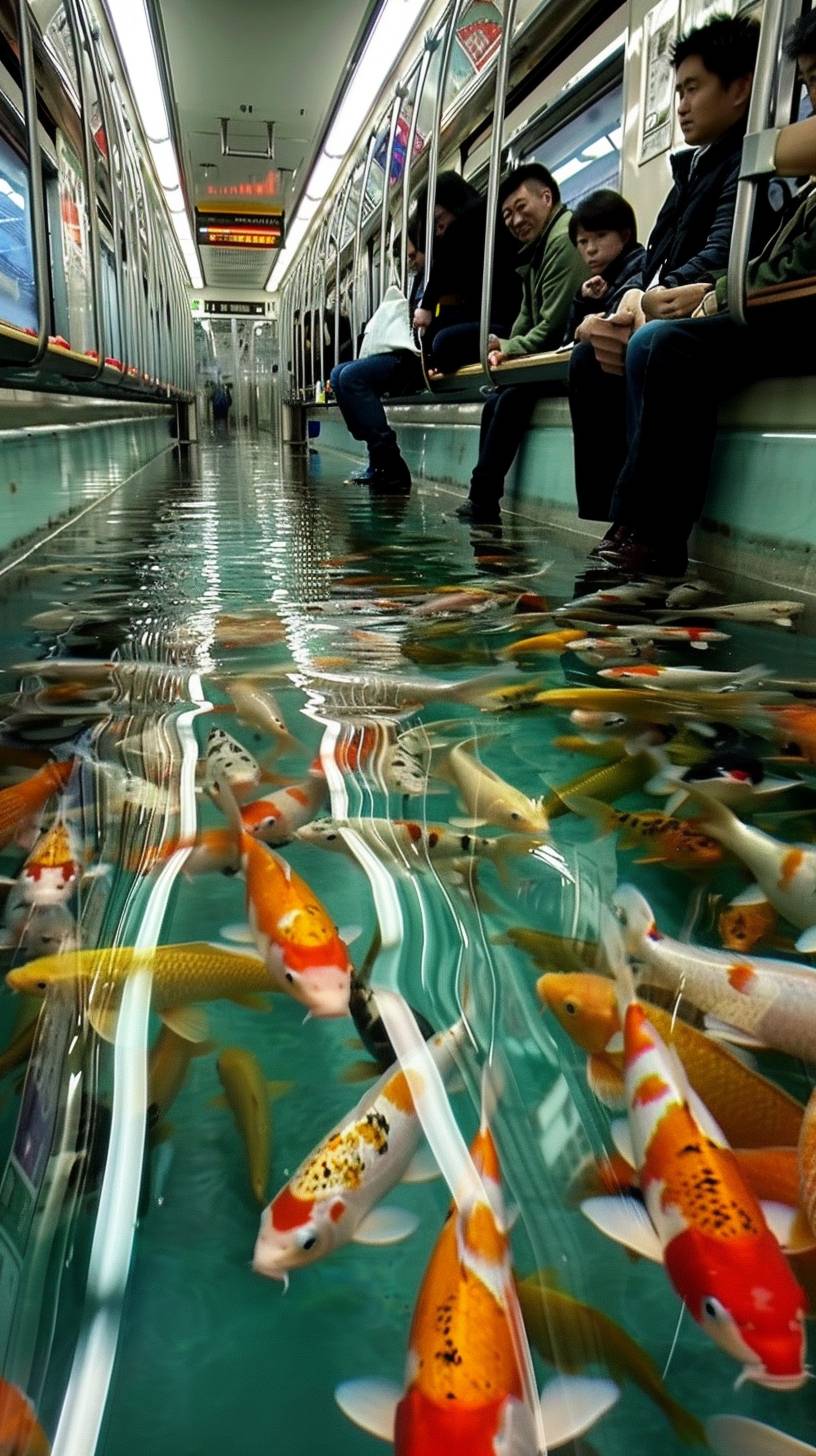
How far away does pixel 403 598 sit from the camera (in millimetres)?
2365

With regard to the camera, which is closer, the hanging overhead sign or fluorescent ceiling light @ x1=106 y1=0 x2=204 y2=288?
fluorescent ceiling light @ x1=106 y1=0 x2=204 y2=288

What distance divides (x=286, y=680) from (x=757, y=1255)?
1.28m

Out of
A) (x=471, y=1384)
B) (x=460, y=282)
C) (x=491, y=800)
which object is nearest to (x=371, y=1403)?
(x=471, y=1384)

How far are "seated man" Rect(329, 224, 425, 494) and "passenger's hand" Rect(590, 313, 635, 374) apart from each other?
282 cm

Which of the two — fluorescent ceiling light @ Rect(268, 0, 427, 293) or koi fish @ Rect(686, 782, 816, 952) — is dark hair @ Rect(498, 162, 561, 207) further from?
koi fish @ Rect(686, 782, 816, 952)

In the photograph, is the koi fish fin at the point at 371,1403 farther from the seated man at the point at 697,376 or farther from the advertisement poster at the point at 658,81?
the advertisement poster at the point at 658,81

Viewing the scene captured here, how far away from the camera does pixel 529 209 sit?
156 inches

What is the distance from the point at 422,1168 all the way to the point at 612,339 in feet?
8.95

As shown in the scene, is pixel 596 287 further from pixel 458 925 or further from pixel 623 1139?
pixel 623 1139

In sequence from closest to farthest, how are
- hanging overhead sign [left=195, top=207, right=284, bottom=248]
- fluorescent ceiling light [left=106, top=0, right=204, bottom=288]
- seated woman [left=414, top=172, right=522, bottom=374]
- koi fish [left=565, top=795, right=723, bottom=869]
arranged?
koi fish [left=565, top=795, right=723, bottom=869] < seated woman [left=414, top=172, right=522, bottom=374] < fluorescent ceiling light [left=106, top=0, right=204, bottom=288] < hanging overhead sign [left=195, top=207, right=284, bottom=248]

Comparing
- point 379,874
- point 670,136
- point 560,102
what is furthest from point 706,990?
point 560,102

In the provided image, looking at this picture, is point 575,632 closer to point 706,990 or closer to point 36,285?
point 706,990

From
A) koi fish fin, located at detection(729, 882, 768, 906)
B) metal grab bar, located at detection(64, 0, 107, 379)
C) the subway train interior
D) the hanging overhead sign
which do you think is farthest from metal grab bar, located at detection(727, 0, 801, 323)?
the hanging overhead sign

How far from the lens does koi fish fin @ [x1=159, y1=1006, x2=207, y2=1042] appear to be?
0.72 meters
